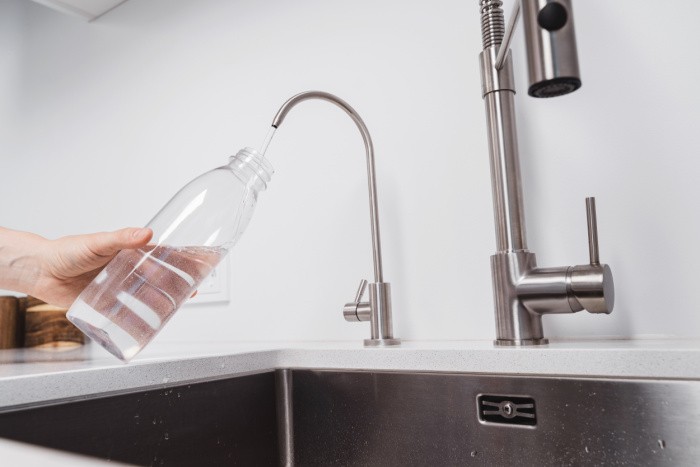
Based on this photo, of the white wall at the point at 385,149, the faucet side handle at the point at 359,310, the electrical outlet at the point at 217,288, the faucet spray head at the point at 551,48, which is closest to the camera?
the faucet spray head at the point at 551,48

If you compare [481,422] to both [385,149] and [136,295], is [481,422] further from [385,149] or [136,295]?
[385,149]

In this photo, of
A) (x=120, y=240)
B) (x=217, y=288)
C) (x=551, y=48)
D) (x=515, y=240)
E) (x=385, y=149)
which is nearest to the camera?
(x=551, y=48)

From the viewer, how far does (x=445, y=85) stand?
3.21 feet

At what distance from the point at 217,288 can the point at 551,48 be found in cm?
93

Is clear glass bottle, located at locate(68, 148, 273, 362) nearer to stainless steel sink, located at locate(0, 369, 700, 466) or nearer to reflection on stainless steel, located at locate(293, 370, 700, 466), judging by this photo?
stainless steel sink, located at locate(0, 369, 700, 466)

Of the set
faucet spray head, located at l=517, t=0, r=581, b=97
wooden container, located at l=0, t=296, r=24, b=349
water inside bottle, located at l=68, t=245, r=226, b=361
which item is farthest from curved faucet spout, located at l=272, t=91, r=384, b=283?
wooden container, located at l=0, t=296, r=24, b=349

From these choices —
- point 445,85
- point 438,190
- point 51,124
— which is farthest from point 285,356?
point 51,124

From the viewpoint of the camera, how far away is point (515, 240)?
29.9 inches

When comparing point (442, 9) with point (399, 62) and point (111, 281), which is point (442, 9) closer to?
point (399, 62)

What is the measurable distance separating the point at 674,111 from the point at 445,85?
0.35m

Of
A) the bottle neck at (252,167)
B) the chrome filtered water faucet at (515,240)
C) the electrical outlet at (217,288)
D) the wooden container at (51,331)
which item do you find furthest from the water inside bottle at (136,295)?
the wooden container at (51,331)

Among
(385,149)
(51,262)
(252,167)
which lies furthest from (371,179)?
(51,262)

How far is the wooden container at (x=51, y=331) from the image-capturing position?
127cm

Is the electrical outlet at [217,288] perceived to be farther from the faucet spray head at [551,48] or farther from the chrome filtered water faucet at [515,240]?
the faucet spray head at [551,48]
